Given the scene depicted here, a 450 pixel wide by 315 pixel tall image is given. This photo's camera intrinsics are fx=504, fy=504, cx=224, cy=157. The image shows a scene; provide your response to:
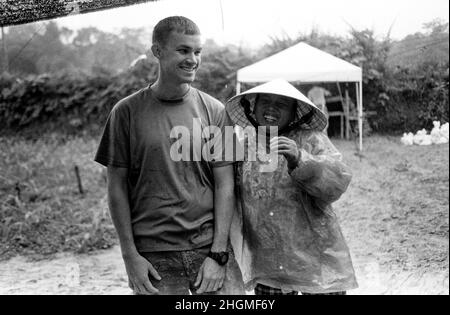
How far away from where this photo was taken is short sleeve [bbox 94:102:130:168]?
2059 mm

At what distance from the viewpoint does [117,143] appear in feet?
6.77

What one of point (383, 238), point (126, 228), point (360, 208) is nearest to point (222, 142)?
point (126, 228)

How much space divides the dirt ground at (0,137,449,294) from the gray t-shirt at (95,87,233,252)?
60.9 inches

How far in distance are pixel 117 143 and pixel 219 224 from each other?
1.76 ft

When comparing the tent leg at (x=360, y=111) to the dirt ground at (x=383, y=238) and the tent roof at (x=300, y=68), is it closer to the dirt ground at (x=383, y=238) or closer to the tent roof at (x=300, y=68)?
the dirt ground at (x=383, y=238)

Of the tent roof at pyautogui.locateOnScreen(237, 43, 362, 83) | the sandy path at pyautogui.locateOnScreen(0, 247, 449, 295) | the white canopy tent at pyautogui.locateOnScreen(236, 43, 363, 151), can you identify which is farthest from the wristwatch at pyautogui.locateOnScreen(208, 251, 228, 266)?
the tent roof at pyautogui.locateOnScreen(237, 43, 362, 83)

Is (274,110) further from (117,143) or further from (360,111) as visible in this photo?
(360,111)

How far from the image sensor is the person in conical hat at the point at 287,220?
2188 millimetres

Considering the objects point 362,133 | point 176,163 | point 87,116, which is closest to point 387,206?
point 362,133

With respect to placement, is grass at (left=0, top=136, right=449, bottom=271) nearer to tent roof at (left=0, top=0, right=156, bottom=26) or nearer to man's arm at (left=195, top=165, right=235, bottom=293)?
man's arm at (left=195, top=165, right=235, bottom=293)

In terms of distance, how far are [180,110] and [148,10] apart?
93cm

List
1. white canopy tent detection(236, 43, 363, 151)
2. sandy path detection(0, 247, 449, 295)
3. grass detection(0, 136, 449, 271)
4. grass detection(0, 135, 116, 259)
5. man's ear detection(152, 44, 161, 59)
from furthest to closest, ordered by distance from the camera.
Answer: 1. grass detection(0, 135, 116, 259)
2. white canopy tent detection(236, 43, 363, 151)
3. grass detection(0, 136, 449, 271)
4. sandy path detection(0, 247, 449, 295)
5. man's ear detection(152, 44, 161, 59)

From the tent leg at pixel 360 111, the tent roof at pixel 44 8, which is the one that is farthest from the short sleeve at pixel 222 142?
the tent leg at pixel 360 111

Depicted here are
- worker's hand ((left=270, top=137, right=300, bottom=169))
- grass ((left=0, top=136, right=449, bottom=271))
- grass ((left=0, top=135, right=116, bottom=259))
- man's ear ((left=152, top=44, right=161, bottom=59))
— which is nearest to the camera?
worker's hand ((left=270, top=137, right=300, bottom=169))
